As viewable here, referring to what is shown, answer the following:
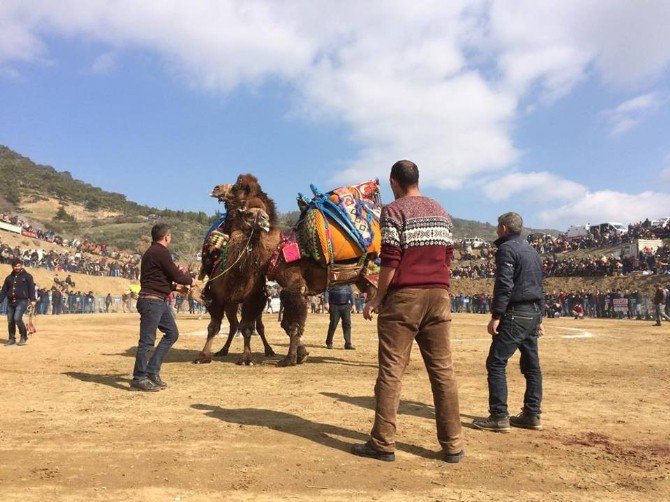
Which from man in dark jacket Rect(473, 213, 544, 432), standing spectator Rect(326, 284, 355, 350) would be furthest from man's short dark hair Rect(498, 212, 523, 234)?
standing spectator Rect(326, 284, 355, 350)

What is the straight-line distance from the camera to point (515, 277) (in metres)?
5.70

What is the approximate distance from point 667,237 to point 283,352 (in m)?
42.8

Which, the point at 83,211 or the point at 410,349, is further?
the point at 83,211

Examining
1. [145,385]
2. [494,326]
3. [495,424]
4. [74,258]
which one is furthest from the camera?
[74,258]

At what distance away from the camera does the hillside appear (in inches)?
2793

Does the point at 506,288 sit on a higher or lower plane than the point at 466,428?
higher

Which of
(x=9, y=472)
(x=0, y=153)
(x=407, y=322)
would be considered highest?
(x=0, y=153)

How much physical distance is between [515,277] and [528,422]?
1527mm

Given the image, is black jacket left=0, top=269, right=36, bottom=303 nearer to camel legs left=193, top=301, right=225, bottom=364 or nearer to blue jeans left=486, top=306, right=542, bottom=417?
camel legs left=193, top=301, right=225, bottom=364

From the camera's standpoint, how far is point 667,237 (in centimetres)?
4350

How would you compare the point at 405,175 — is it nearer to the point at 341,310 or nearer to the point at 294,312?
the point at 294,312

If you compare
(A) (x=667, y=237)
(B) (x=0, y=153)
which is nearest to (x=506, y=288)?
(A) (x=667, y=237)

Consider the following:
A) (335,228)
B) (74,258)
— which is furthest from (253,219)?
(74,258)

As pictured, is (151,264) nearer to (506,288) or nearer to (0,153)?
(506,288)
